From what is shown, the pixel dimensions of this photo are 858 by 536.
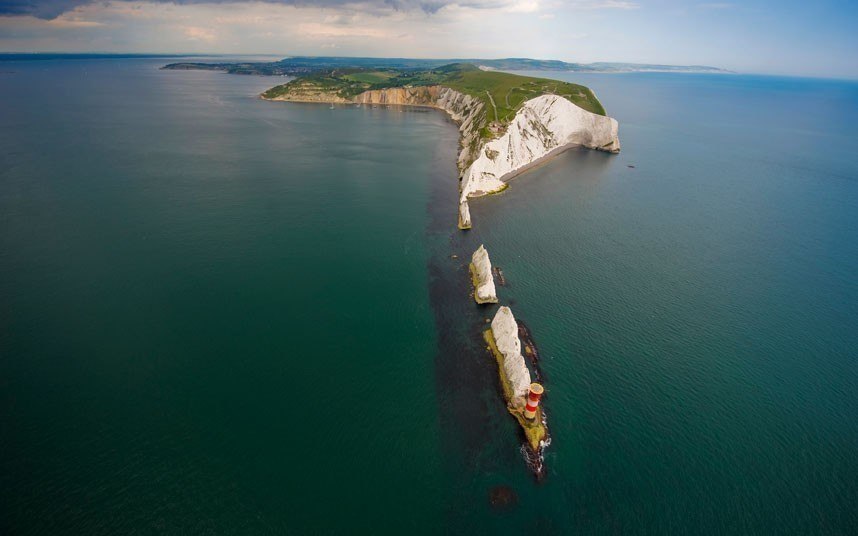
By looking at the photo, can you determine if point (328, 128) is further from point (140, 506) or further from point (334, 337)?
point (140, 506)

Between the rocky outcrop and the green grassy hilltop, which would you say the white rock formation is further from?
the green grassy hilltop

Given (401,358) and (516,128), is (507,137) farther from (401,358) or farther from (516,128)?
(401,358)

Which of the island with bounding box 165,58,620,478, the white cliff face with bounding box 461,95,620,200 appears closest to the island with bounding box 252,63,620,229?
the white cliff face with bounding box 461,95,620,200

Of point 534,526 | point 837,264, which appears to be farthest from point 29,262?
point 837,264

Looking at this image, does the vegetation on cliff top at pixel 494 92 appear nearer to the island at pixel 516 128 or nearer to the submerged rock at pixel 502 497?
the island at pixel 516 128

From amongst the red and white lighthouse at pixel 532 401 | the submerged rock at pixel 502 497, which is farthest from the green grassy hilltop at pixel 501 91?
the submerged rock at pixel 502 497

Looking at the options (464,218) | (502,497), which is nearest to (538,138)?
(464,218)
